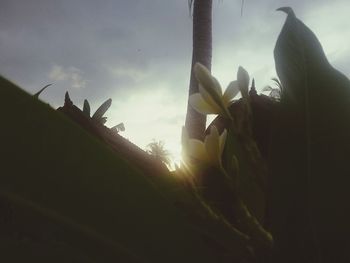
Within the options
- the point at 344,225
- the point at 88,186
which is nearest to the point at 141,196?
the point at 88,186

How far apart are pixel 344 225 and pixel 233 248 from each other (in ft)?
0.34

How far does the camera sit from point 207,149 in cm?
43

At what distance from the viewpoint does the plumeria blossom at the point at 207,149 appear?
0.42 metres

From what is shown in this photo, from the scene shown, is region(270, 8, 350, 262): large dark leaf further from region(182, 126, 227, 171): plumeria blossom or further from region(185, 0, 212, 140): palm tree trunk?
region(185, 0, 212, 140): palm tree trunk

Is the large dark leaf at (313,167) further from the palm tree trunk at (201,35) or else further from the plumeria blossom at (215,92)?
the palm tree trunk at (201,35)

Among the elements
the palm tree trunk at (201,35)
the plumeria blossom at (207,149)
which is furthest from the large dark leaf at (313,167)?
the palm tree trunk at (201,35)

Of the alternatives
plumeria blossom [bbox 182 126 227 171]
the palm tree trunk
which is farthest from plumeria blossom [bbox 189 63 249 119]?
the palm tree trunk

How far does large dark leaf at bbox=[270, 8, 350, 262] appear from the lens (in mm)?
348

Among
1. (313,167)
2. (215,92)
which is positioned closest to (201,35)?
(215,92)

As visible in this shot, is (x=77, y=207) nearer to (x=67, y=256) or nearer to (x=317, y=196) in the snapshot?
(x=67, y=256)

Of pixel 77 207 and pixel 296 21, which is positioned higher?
pixel 296 21

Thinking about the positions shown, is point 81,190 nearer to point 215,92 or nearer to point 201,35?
point 215,92

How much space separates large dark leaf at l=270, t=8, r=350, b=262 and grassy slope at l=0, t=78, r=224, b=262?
0.09m

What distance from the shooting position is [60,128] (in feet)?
1.18
